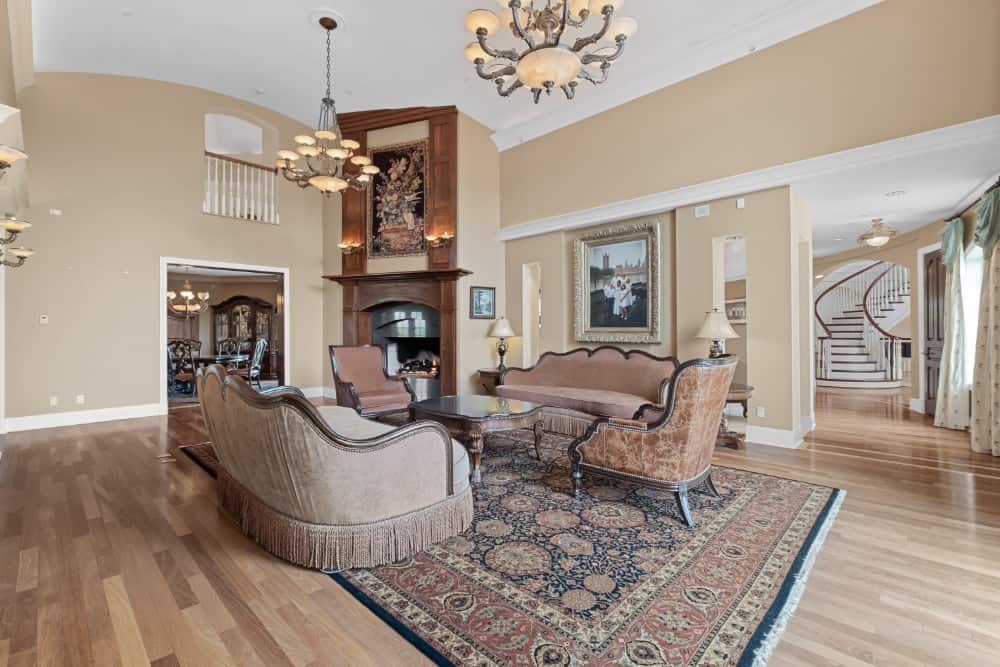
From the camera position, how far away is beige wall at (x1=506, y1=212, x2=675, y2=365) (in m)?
5.63

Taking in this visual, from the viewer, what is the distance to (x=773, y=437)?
4.73m

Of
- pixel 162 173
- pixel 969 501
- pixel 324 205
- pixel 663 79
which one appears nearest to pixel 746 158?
pixel 663 79

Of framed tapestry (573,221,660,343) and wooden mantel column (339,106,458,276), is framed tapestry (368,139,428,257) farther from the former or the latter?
framed tapestry (573,221,660,343)

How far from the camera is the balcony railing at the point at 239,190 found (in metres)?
7.11

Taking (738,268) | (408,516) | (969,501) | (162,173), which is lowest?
(969,501)

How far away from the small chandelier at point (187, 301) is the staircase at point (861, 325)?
605 inches

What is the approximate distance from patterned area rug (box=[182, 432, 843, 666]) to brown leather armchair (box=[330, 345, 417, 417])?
8.12 feet

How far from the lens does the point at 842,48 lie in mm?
4258

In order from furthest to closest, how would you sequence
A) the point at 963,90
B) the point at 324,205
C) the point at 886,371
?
the point at 886,371, the point at 324,205, the point at 963,90

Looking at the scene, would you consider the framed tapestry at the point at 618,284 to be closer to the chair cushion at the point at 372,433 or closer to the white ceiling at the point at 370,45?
the white ceiling at the point at 370,45

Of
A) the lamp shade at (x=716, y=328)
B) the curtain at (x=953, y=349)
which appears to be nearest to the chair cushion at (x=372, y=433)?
the lamp shade at (x=716, y=328)

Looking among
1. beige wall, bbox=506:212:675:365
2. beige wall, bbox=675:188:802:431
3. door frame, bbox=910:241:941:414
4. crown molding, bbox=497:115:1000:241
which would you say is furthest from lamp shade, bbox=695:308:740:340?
door frame, bbox=910:241:941:414

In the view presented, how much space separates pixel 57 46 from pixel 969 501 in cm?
1018

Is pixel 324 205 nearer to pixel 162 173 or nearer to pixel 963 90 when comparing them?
pixel 162 173
